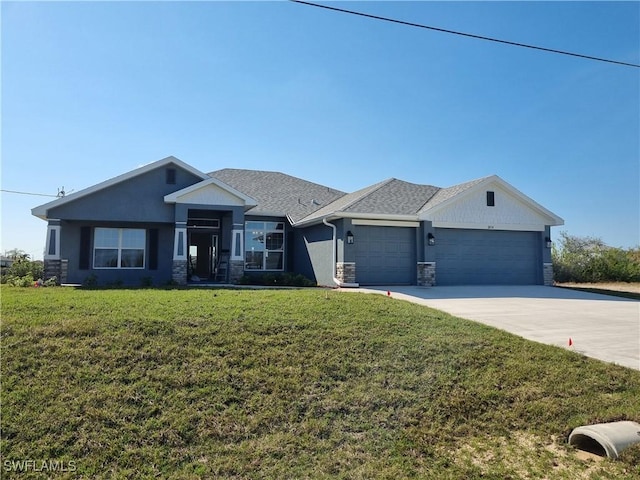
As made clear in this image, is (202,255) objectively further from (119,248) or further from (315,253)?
(315,253)

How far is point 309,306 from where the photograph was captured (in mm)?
8320

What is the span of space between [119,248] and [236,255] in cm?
449

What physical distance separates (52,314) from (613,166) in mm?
22970

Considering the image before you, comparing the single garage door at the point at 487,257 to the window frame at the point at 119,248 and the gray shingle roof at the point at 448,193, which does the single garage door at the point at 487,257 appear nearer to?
the gray shingle roof at the point at 448,193

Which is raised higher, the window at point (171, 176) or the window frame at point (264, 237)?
the window at point (171, 176)

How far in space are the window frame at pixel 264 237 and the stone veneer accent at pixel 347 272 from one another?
4898 millimetres

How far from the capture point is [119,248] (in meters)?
16.0

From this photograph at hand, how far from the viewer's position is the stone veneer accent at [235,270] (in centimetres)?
1567

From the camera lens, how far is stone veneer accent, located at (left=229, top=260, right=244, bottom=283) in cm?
1567

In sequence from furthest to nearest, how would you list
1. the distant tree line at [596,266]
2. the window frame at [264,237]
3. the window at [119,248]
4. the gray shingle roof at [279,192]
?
the distant tree line at [596,266] < the gray shingle roof at [279,192] < the window frame at [264,237] < the window at [119,248]

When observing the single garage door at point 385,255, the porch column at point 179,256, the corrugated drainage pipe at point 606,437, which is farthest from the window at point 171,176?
the corrugated drainage pipe at point 606,437

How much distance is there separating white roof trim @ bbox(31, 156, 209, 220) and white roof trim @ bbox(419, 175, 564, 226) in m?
8.77

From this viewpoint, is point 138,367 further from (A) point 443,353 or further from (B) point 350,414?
(A) point 443,353

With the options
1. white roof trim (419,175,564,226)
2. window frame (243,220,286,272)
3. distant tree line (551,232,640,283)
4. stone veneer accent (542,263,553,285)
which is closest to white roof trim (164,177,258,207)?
window frame (243,220,286,272)
